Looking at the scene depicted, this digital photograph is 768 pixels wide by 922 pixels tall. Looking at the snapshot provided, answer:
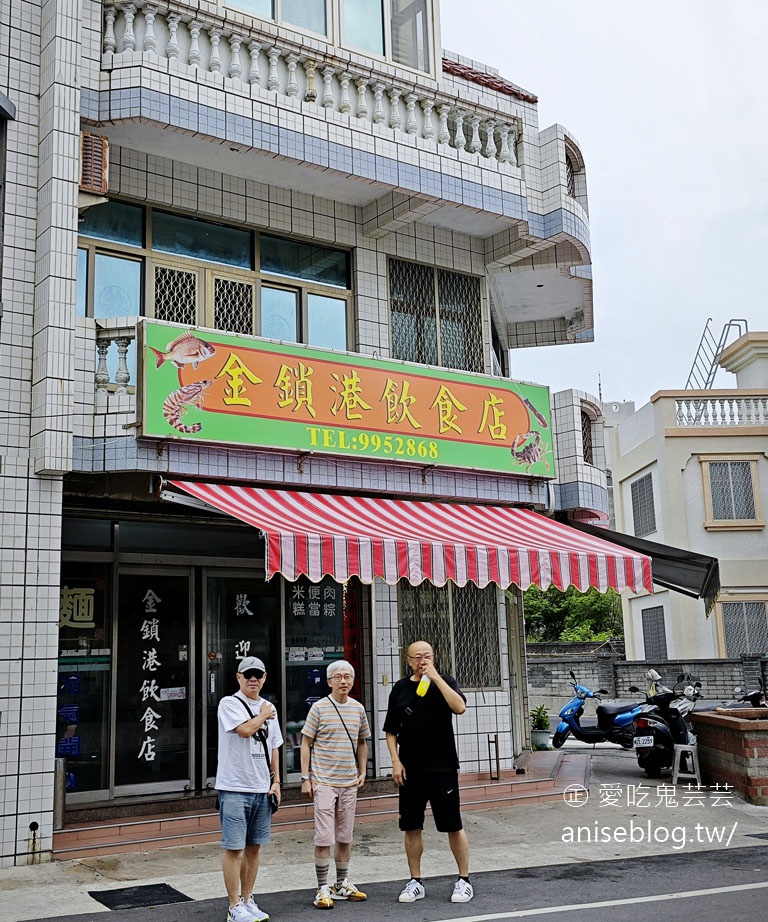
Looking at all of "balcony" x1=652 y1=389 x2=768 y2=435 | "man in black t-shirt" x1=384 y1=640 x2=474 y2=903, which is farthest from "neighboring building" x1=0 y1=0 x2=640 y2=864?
"balcony" x1=652 y1=389 x2=768 y2=435

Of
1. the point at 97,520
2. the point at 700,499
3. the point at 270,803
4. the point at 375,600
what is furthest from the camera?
the point at 700,499

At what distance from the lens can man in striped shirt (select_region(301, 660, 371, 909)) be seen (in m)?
6.69

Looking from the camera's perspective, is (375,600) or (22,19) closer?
(22,19)

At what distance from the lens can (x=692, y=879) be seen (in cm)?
704

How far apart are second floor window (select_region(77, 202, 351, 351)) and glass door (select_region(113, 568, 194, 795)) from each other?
2836mm

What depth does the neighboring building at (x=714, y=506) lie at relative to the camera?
2344 centimetres

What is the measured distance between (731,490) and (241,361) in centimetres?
1774

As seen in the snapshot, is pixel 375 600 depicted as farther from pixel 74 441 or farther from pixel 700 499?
pixel 700 499

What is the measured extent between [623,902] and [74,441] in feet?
19.2

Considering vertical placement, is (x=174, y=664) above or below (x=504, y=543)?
below

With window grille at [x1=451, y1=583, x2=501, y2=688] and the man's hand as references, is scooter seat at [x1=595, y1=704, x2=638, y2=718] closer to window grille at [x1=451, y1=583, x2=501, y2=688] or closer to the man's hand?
window grille at [x1=451, y1=583, x2=501, y2=688]

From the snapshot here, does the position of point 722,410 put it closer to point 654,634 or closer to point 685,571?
point 654,634

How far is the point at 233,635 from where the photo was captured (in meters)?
11.0

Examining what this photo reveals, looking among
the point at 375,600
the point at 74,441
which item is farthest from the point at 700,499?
the point at 74,441
